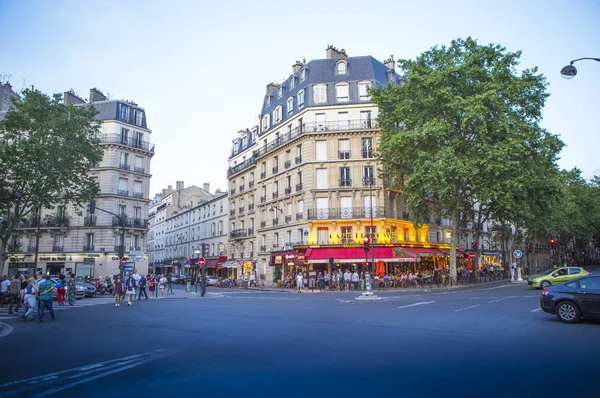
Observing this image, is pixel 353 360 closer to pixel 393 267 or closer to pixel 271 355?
pixel 271 355

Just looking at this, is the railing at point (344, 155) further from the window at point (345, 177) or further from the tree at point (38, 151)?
the tree at point (38, 151)

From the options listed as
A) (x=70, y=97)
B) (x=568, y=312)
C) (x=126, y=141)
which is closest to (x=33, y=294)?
(x=568, y=312)

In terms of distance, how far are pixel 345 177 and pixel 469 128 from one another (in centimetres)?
1112

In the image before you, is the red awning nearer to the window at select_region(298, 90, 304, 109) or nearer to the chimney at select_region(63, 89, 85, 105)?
the window at select_region(298, 90, 304, 109)

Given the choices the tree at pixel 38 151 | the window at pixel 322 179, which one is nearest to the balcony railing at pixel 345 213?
the window at pixel 322 179

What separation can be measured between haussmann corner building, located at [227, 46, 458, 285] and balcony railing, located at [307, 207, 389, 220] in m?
0.08

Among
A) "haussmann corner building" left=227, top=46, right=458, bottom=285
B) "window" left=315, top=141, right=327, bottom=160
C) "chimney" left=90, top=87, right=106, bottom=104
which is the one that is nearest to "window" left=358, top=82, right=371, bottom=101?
"haussmann corner building" left=227, top=46, right=458, bottom=285

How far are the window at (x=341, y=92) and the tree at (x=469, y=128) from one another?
568 centimetres

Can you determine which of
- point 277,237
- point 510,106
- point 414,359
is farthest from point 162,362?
point 277,237

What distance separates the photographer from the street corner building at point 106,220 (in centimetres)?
4388

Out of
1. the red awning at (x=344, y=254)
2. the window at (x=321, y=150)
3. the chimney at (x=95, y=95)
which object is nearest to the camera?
the red awning at (x=344, y=254)

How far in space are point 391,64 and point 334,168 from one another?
45.4ft

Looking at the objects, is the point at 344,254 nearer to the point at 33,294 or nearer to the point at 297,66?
the point at 297,66

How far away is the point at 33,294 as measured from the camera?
624 inches
